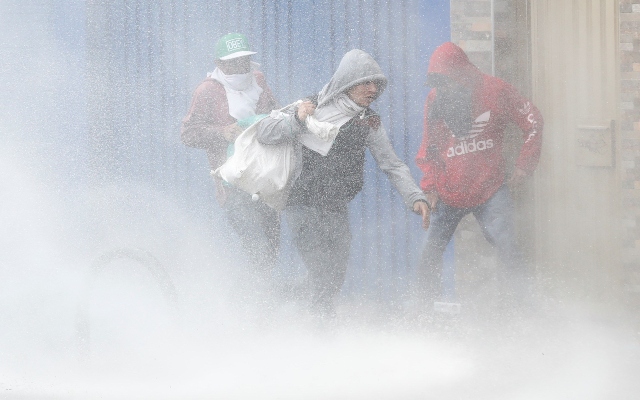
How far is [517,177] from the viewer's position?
5676 mm

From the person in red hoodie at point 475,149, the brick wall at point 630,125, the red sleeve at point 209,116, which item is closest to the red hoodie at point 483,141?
the person in red hoodie at point 475,149

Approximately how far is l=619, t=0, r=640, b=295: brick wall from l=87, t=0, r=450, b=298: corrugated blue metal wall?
130 cm

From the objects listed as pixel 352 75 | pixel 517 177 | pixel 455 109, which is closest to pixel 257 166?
pixel 352 75

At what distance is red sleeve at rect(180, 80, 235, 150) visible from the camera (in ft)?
18.9

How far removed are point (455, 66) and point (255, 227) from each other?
1591mm

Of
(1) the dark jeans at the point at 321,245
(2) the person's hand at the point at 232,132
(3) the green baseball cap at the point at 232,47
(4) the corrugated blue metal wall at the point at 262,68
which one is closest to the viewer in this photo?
(1) the dark jeans at the point at 321,245

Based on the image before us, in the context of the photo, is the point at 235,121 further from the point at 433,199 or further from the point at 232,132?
the point at 433,199

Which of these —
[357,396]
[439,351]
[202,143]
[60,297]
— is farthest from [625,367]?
Answer: [60,297]

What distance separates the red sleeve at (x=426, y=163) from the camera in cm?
585

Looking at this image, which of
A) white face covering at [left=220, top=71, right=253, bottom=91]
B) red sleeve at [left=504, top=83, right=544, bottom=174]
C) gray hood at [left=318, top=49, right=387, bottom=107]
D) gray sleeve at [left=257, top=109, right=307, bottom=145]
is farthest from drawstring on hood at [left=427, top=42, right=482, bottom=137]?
gray sleeve at [left=257, top=109, right=307, bottom=145]

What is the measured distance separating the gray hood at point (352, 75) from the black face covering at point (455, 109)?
907 mm

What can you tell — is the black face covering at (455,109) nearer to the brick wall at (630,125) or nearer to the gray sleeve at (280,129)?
the brick wall at (630,125)

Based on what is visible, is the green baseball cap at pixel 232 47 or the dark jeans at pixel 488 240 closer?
the dark jeans at pixel 488 240

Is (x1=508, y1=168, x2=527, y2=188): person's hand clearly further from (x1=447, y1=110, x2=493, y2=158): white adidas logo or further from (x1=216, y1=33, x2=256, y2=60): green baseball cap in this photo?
(x1=216, y1=33, x2=256, y2=60): green baseball cap
